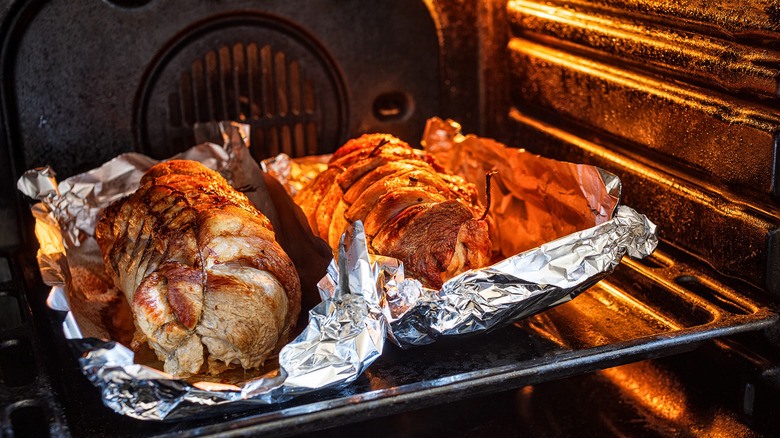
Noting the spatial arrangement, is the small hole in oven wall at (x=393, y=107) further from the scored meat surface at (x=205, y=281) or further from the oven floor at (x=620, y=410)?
the oven floor at (x=620, y=410)

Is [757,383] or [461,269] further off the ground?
[461,269]

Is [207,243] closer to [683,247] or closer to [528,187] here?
[528,187]

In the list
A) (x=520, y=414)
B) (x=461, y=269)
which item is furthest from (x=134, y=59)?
(x=520, y=414)

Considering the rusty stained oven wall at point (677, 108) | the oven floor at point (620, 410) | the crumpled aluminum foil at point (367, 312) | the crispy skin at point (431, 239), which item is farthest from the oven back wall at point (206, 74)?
the oven floor at point (620, 410)

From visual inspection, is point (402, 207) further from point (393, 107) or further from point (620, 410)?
point (393, 107)

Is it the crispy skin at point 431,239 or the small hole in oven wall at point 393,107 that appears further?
the small hole in oven wall at point 393,107

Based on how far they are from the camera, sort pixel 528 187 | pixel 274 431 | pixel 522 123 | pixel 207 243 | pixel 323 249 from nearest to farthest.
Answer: pixel 274 431 → pixel 207 243 → pixel 323 249 → pixel 528 187 → pixel 522 123

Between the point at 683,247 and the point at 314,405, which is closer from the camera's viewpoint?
the point at 314,405

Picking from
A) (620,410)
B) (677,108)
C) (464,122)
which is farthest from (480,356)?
(464,122)
